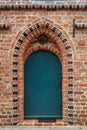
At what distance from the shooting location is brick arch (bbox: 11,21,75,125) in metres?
7.73

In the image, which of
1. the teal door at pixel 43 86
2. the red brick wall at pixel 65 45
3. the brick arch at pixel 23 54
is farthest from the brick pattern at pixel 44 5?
the teal door at pixel 43 86

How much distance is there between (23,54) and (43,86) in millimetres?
972

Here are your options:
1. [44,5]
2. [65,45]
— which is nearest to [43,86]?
[65,45]

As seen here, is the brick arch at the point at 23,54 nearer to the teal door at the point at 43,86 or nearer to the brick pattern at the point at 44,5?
the teal door at the point at 43,86

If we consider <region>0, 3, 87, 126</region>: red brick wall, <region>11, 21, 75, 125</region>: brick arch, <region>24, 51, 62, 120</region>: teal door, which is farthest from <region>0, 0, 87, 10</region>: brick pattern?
<region>24, 51, 62, 120</region>: teal door

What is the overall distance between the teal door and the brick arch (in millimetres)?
217

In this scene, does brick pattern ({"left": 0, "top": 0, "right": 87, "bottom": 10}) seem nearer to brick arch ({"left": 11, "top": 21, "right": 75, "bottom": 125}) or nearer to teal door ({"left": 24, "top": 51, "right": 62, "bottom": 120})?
brick arch ({"left": 11, "top": 21, "right": 75, "bottom": 125})

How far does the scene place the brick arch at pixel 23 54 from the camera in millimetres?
7734

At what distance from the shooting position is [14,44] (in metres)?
7.74

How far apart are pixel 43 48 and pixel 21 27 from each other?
0.78 meters

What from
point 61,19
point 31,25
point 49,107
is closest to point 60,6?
point 61,19

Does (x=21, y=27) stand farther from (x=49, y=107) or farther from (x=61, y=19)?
(x=49, y=107)

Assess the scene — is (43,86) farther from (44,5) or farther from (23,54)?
(44,5)

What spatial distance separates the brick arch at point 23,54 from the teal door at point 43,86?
217 mm
